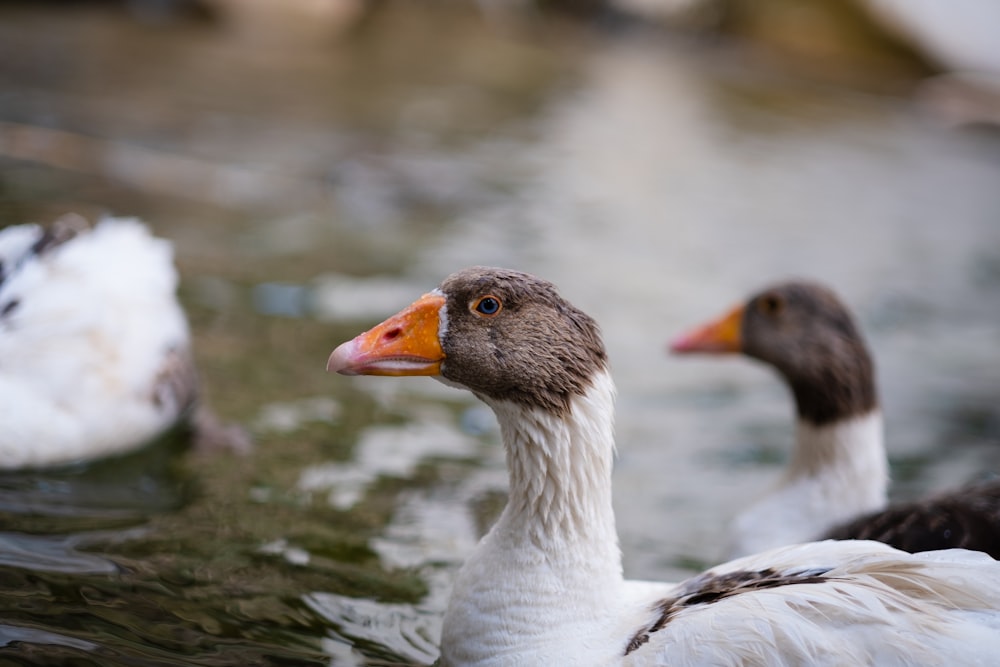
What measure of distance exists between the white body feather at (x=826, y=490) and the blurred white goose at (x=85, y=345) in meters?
2.80

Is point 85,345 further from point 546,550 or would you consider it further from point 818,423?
point 818,423

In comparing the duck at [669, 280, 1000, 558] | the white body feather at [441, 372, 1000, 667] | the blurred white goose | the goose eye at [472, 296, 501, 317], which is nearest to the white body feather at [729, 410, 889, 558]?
the duck at [669, 280, 1000, 558]

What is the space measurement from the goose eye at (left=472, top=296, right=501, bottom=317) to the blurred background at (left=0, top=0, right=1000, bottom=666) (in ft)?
4.07

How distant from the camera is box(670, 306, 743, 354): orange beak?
A: 547 cm

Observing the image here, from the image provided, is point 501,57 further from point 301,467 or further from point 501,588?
point 501,588

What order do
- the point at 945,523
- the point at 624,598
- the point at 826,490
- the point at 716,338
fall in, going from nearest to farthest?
1. the point at 624,598
2. the point at 945,523
3. the point at 826,490
4. the point at 716,338

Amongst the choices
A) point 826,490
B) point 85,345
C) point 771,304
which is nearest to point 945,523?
point 826,490

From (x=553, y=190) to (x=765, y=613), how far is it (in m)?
9.29

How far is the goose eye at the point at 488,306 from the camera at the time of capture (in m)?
3.58

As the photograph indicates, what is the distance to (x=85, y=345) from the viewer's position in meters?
5.01

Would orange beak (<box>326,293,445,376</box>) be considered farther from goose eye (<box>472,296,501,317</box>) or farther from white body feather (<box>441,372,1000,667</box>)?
white body feather (<box>441,372,1000,667</box>)

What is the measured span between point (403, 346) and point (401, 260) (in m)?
5.43

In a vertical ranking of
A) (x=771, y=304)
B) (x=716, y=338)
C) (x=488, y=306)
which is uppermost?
(x=771, y=304)

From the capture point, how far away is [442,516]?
17.1 ft
